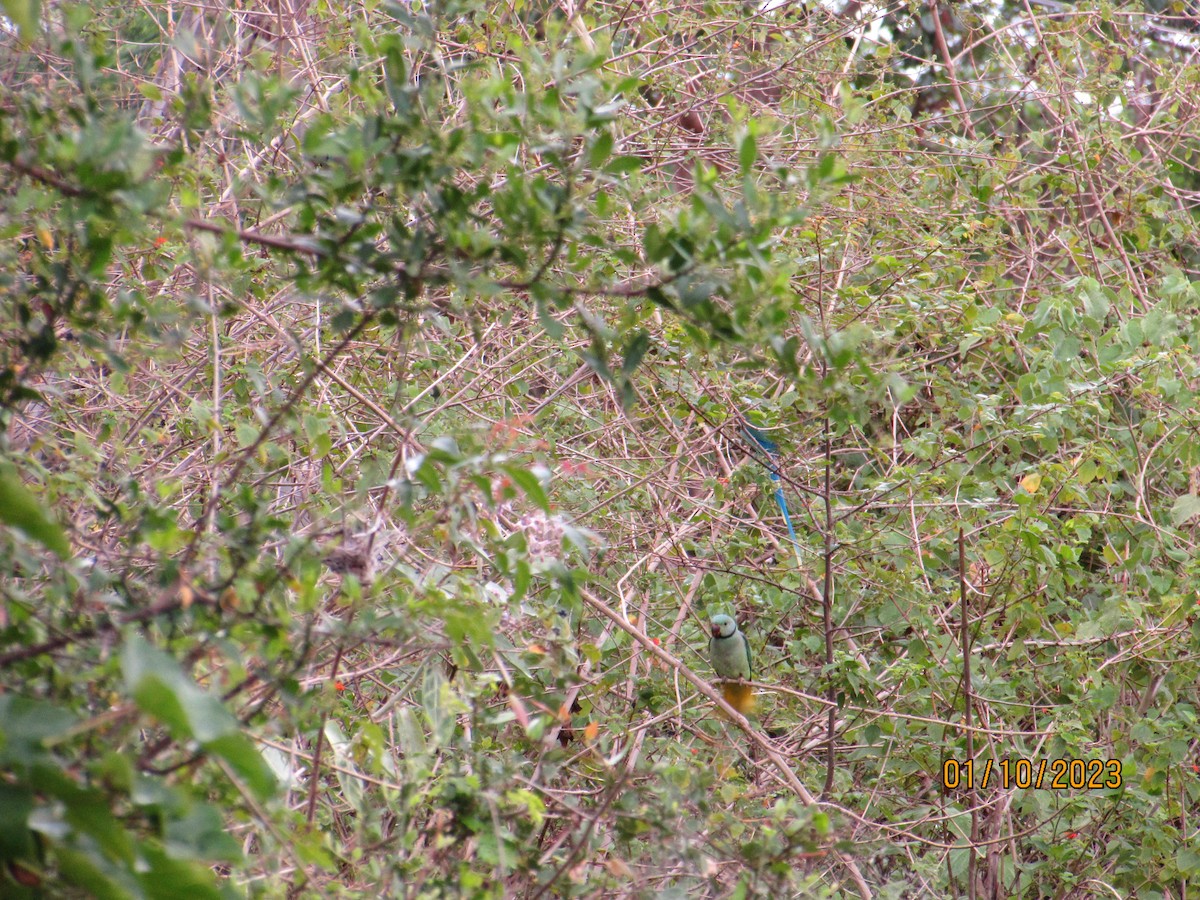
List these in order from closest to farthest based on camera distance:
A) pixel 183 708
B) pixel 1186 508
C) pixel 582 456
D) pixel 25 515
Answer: pixel 183 708 → pixel 25 515 → pixel 1186 508 → pixel 582 456

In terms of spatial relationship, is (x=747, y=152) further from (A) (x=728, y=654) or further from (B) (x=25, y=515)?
(A) (x=728, y=654)

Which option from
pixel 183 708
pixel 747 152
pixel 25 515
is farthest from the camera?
pixel 747 152

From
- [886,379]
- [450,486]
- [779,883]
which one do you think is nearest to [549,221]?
[450,486]

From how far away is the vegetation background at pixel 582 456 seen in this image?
110 cm

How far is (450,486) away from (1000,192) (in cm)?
307

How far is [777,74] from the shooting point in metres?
3.44

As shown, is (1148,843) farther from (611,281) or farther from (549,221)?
(549,221)

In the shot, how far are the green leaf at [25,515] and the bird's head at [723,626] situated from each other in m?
2.43
